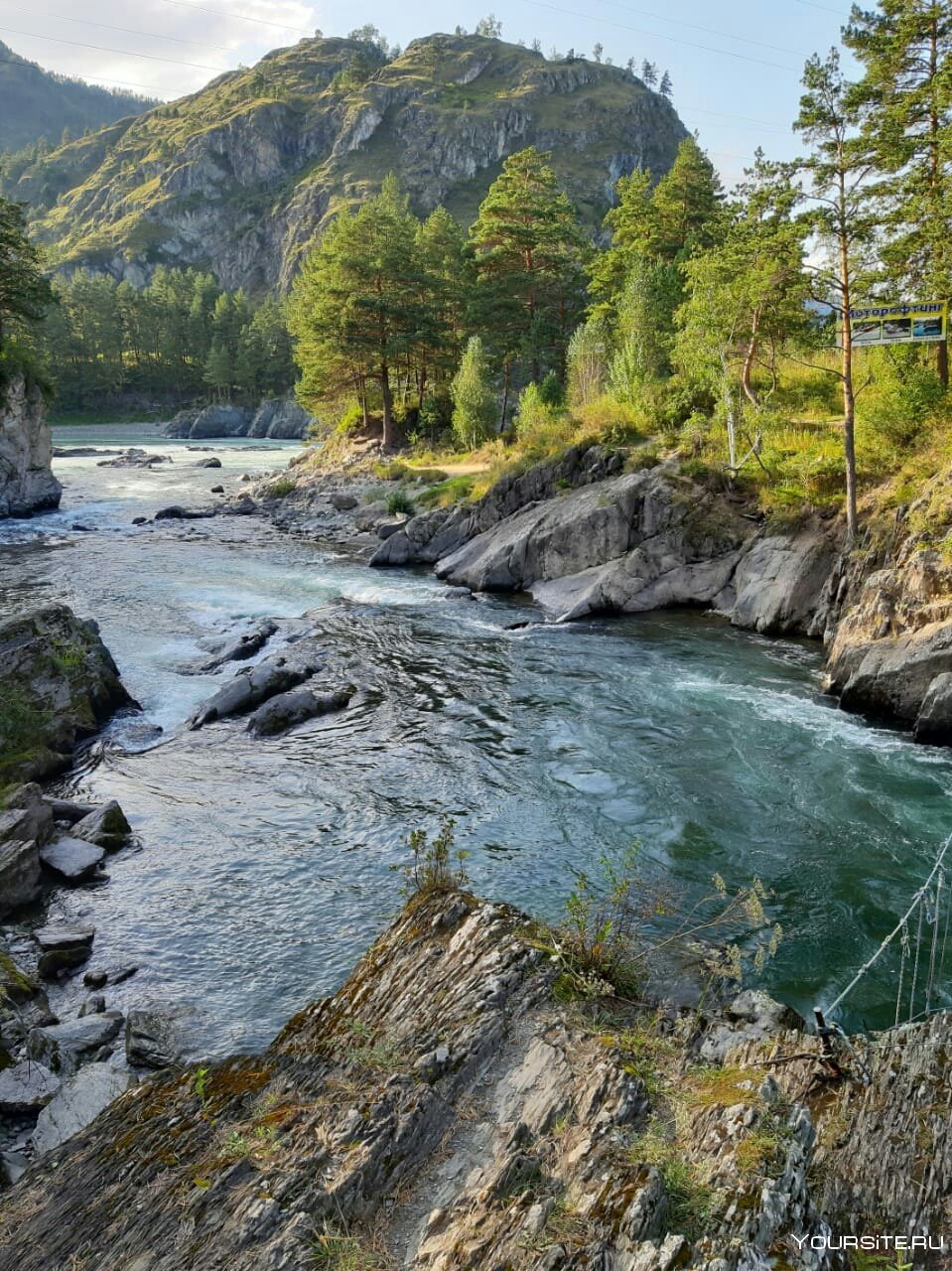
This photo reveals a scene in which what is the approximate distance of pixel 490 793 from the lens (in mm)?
14086

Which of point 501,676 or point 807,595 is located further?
point 807,595

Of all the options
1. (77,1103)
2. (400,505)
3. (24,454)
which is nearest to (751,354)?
(400,505)

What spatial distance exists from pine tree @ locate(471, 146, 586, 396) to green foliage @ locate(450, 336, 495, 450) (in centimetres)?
293

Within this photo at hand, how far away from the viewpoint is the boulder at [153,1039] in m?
7.98

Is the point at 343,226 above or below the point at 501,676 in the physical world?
above

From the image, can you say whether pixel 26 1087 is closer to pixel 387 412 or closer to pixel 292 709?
pixel 292 709

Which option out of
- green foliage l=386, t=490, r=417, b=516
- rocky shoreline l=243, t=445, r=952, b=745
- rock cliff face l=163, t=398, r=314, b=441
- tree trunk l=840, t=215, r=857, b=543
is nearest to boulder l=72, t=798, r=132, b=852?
rocky shoreline l=243, t=445, r=952, b=745

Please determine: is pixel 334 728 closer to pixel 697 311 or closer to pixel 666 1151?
pixel 666 1151

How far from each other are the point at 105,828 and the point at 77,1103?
597cm

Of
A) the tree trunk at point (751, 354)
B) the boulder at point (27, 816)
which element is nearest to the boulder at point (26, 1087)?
the boulder at point (27, 816)

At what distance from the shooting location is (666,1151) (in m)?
4.93

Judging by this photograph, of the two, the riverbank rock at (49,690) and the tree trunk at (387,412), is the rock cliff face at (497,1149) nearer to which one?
the riverbank rock at (49,690)

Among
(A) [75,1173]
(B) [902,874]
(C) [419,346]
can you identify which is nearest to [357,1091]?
(A) [75,1173]

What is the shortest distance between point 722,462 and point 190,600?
63.3 feet
